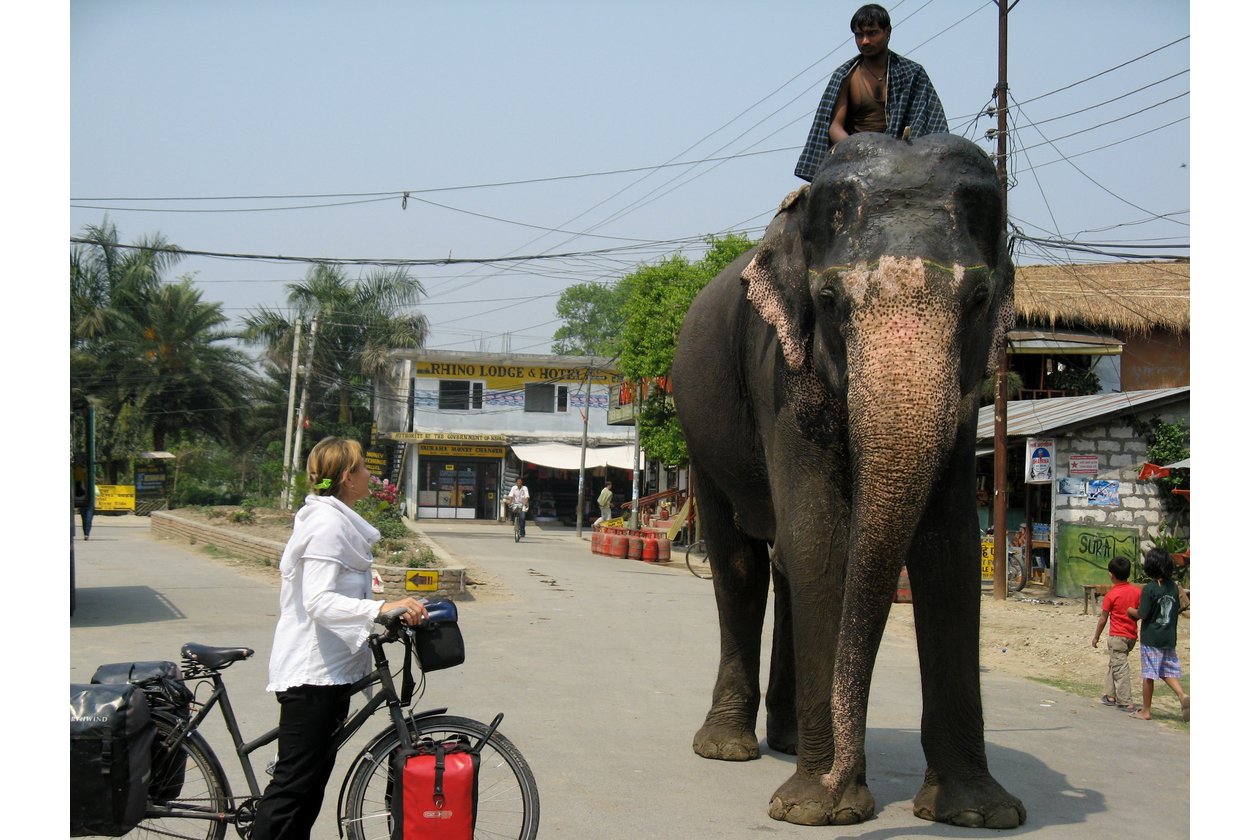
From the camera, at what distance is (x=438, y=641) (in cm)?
443

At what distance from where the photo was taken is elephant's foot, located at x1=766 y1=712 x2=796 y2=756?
23.0 ft

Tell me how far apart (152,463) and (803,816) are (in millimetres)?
46022

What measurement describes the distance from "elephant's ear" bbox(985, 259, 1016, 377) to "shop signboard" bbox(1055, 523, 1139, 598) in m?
13.0

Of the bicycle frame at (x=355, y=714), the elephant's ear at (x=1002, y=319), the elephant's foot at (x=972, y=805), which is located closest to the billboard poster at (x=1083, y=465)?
the elephant's foot at (x=972, y=805)

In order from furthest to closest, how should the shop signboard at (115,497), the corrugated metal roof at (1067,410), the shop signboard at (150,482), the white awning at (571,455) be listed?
the shop signboard at (150,482) < the white awning at (571,455) < the shop signboard at (115,497) < the corrugated metal roof at (1067,410)

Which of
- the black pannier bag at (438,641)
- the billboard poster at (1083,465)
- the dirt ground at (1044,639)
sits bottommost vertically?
the dirt ground at (1044,639)

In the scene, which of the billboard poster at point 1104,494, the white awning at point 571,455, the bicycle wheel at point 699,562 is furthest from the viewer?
the white awning at point 571,455

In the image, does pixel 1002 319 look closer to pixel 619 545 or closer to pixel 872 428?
pixel 872 428

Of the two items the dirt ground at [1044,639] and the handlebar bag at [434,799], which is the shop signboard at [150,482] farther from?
the handlebar bag at [434,799]

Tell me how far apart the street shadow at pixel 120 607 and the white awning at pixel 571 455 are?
29238 mm

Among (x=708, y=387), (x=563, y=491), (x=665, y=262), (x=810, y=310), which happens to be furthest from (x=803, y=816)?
(x=563, y=491)

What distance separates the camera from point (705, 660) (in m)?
10.9

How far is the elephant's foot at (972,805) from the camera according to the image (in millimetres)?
5469

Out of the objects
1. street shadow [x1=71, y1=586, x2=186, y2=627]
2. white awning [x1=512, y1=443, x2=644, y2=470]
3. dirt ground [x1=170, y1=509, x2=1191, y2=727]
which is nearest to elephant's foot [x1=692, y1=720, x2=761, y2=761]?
dirt ground [x1=170, y1=509, x2=1191, y2=727]
